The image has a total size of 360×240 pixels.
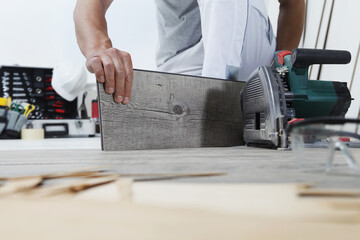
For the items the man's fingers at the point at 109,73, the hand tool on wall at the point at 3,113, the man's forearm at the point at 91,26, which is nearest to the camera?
the man's fingers at the point at 109,73

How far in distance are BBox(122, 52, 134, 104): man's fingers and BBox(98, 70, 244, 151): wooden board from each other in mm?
33

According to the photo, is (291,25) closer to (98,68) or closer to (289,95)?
(289,95)

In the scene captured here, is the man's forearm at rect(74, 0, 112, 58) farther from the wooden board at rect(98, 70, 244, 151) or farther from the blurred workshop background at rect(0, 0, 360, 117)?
the blurred workshop background at rect(0, 0, 360, 117)

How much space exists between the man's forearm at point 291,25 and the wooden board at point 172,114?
1.96 ft

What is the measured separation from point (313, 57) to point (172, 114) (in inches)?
15.8

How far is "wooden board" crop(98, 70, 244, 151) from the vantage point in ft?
2.55

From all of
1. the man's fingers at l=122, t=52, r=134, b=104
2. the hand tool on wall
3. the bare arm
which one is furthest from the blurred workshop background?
the man's fingers at l=122, t=52, r=134, b=104

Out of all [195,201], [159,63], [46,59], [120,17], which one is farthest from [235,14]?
[46,59]

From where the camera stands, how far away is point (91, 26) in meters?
0.96

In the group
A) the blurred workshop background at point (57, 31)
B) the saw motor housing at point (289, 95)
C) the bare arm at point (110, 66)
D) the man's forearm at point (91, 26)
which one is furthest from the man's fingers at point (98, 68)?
the blurred workshop background at point (57, 31)

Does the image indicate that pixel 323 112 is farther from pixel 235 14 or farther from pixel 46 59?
pixel 46 59

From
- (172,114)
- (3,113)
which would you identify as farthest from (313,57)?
(3,113)

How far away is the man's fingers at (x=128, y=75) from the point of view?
74 centimetres

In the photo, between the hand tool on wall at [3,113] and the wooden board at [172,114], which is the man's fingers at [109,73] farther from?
the hand tool on wall at [3,113]
